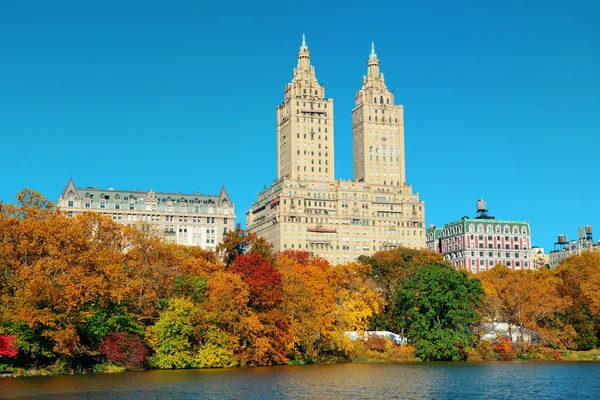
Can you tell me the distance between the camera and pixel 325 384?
72.6m

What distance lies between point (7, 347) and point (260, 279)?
105 ft

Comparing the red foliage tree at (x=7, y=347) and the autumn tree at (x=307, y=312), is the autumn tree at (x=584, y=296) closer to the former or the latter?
the autumn tree at (x=307, y=312)

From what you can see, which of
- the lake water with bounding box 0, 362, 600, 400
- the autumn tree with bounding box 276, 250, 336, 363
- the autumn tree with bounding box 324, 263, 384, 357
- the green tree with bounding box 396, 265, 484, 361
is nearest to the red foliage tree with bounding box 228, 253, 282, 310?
the autumn tree with bounding box 276, 250, 336, 363

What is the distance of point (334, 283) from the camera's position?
399 feet

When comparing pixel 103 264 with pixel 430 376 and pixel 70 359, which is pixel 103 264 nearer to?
pixel 70 359

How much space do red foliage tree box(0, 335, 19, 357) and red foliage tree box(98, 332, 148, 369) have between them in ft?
31.7

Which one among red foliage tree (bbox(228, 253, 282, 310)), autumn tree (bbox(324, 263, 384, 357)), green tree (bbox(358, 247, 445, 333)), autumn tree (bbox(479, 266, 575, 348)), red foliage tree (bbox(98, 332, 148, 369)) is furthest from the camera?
green tree (bbox(358, 247, 445, 333))

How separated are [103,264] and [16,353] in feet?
41.2

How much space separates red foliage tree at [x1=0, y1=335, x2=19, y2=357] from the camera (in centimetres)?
8025

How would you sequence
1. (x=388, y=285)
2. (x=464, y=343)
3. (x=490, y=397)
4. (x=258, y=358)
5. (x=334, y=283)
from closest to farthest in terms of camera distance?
(x=490, y=397) < (x=258, y=358) < (x=464, y=343) < (x=334, y=283) < (x=388, y=285)

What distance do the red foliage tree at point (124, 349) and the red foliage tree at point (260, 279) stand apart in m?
16.3

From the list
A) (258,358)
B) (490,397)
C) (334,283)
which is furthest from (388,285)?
(490,397)

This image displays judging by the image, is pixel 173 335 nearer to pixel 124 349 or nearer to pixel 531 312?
pixel 124 349

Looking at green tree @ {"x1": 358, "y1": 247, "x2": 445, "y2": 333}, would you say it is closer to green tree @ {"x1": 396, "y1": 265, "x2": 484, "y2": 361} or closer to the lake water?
green tree @ {"x1": 396, "y1": 265, "x2": 484, "y2": 361}
